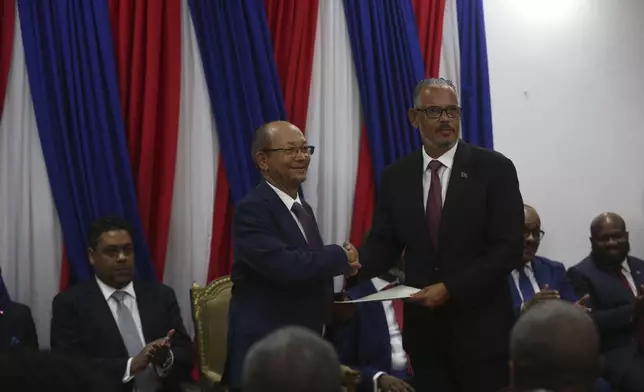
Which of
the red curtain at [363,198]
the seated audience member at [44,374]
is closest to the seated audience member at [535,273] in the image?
the red curtain at [363,198]

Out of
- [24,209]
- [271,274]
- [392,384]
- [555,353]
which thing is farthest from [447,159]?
[24,209]

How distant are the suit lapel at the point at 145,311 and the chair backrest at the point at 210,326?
0.79ft

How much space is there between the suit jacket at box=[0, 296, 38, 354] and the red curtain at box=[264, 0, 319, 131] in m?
1.77

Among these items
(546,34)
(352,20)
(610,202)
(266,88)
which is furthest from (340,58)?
(610,202)

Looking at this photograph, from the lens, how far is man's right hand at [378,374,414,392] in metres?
4.15

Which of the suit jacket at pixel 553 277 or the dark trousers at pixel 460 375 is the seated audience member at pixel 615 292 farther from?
the dark trousers at pixel 460 375

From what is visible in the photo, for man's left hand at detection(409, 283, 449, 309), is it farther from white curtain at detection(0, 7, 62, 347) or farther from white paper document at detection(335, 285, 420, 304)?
white curtain at detection(0, 7, 62, 347)

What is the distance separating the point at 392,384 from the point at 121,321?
1.36 m

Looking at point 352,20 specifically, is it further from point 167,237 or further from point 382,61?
point 167,237

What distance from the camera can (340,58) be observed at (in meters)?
5.24

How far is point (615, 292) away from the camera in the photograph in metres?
5.06

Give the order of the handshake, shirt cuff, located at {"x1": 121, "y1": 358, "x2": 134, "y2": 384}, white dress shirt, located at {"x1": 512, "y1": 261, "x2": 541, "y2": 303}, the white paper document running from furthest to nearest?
white dress shirt, located at {"x1": 512, "y1": 261, "x2": 541, "y2": 303}
shirt cuff, located at {"x1": 121, "y1": 358, "x2": 134, "y2": 384}
the handshake
the white paper document

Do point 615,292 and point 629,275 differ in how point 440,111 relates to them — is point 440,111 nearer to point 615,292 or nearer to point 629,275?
Result: point 615,292

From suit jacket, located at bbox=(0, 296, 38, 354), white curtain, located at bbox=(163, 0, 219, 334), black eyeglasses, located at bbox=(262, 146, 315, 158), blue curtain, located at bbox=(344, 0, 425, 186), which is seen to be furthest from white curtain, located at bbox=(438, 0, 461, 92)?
suit jacket, located at bbox=(0, 296, 38, 354)
